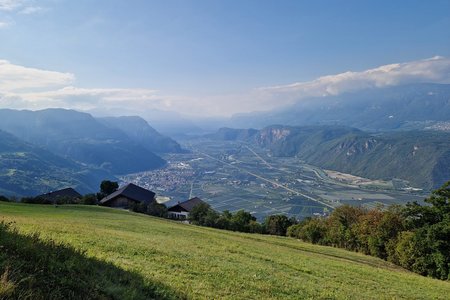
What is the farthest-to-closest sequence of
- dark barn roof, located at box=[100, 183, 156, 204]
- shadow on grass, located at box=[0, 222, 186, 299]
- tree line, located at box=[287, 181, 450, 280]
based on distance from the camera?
1. dark barn roof, located at box=[100, 183, 156, 204]
2. tree line, located at box=[287, 181, 450, 280]
3. shadow on grass, located at box=[0, 222, 186, 299]

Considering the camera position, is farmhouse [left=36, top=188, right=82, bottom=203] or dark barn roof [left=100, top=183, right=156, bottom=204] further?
dark barn roof [left=100, top=183, right=156, bottom=204]

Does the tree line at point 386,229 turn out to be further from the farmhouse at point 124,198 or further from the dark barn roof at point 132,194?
the dark barn roof at point 132,194

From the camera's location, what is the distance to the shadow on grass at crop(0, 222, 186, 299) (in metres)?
5.97

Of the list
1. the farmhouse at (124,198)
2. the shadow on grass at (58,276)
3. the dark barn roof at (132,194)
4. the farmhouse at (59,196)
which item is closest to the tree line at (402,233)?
the farmhouse at (124,198)

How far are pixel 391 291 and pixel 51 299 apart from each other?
55.8ft

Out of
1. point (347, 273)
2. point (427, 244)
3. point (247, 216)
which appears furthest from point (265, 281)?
point (247, 216)

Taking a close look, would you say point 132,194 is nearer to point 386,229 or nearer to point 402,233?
point 386,229

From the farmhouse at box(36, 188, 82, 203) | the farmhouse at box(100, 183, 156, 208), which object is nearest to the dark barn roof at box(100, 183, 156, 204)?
the farmhouse at box(100, 183, 156, 208)

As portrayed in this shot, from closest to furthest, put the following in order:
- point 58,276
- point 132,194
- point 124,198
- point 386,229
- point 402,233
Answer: point 58,276
point 402,233
point 386,229
point 124,198
point 132,194

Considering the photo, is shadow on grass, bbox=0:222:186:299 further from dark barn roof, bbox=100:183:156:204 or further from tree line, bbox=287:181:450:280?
dark barn roof, bbox=100:183:156:204

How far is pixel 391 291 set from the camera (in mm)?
17312

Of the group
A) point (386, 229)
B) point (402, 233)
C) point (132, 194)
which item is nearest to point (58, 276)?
point (402, 233)

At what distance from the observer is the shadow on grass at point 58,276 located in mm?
5969

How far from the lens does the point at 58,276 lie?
6.87 m
